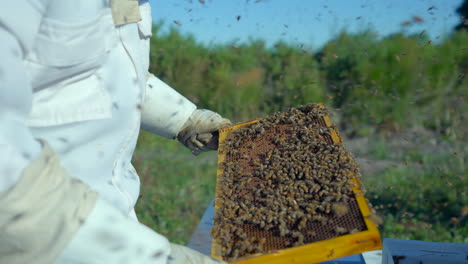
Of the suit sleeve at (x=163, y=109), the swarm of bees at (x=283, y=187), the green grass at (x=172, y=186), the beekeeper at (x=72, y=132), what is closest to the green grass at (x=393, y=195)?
the green grass at (x=172, y=186)

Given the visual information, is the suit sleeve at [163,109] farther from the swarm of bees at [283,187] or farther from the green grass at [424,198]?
the green grass at [424,198]

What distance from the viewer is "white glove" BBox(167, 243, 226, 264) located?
133cm

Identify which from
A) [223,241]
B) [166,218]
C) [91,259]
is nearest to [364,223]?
[223,241]

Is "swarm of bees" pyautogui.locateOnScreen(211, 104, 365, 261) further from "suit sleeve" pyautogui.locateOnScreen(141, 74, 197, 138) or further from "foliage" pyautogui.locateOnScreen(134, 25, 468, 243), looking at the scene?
"foliage" pyautogui.locateOnScreen(134, 25, 468, 243)

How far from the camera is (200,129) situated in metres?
2.69

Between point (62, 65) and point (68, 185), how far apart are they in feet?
1.30

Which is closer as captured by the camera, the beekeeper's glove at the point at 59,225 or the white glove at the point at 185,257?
the beekeeper's glove at the point at 59,225

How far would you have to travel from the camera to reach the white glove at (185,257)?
52.5 inches

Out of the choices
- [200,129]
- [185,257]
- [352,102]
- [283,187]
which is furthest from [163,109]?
[352,102]

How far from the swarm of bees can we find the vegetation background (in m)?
2.70

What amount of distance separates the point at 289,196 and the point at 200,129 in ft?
3.12

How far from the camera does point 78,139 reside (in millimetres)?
1442

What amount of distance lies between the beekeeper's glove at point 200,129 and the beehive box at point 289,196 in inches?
5.3

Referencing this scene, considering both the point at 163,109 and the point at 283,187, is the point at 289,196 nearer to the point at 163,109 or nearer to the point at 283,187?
the point at 283,187
